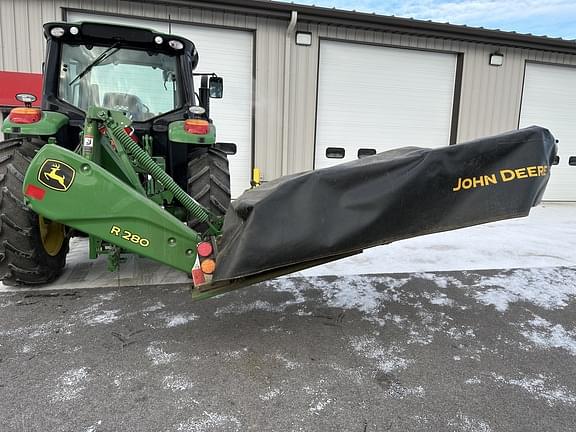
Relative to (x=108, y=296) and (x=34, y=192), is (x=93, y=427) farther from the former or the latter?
(x=108, y=296)

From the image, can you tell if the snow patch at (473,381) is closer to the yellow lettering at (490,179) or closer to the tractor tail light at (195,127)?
the yellow lettering at (490,179)

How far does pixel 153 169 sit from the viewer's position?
2.86 meters

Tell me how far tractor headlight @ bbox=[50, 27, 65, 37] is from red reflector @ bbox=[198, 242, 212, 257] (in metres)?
2.70

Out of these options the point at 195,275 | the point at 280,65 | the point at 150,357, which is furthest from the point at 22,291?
the point at 280,65

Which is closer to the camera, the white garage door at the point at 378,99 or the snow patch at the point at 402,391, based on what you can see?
the snow patch at the point at 402,391

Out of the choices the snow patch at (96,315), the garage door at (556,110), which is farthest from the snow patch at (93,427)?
the garage door at (556,110)

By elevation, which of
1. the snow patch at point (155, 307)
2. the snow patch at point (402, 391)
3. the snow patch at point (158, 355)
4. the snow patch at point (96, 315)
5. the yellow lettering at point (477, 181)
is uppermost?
the yellow lettering at point (477, 181)

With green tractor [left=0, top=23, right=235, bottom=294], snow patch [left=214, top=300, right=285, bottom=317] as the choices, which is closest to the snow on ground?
snow patch [left=214, top=300, right=285, bottom=317]

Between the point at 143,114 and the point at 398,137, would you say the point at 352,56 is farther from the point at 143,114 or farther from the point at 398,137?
the point at 143,114

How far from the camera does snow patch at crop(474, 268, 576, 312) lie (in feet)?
11.9

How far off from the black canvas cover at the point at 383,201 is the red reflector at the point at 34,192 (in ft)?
3.57

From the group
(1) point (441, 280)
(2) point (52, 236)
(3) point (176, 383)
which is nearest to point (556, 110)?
(1) point (441, 280)

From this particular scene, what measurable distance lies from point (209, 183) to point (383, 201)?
6.03 feet

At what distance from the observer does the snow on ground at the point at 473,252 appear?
182 inches
